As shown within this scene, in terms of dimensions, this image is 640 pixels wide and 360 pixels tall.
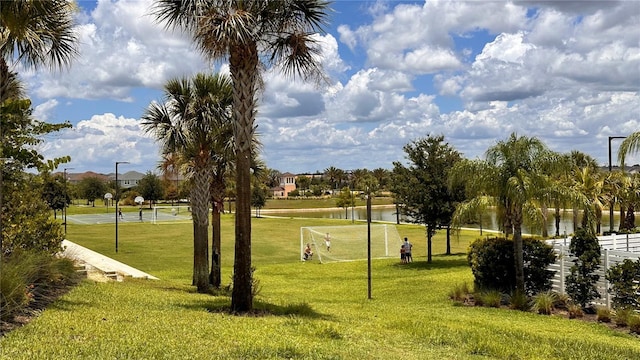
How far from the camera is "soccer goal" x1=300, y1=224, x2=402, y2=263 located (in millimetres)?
33312

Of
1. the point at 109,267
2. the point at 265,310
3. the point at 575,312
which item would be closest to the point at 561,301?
the point at 575,312

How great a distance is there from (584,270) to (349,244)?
23336 mm

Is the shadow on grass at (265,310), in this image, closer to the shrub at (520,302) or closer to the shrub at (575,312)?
the shrub at (520,302)

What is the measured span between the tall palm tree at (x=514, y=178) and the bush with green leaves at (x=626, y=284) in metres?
2.58

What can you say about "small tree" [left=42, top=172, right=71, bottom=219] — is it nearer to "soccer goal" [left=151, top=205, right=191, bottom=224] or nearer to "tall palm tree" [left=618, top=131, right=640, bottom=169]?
"soccer goal" [left=151, top=205, right=191, bottom=224]

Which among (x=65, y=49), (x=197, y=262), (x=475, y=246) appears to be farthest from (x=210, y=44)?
(x=475, y=246)

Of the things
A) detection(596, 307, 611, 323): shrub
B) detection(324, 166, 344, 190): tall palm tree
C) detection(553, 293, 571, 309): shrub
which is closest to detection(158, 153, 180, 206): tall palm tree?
detection(553, 293, 571, 309): shrub

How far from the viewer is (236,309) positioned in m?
11.1

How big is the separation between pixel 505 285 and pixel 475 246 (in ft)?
4.81

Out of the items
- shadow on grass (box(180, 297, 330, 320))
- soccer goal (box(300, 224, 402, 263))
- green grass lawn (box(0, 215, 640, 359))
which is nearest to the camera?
green grass lawn (box(0, 215, 640, 359))

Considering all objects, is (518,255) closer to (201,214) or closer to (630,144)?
(630,144)

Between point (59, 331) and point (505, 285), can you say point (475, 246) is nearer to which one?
point (505, 285)

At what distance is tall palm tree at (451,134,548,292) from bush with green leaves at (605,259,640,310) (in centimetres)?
258

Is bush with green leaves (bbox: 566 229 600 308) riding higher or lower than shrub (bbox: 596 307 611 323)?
higher
